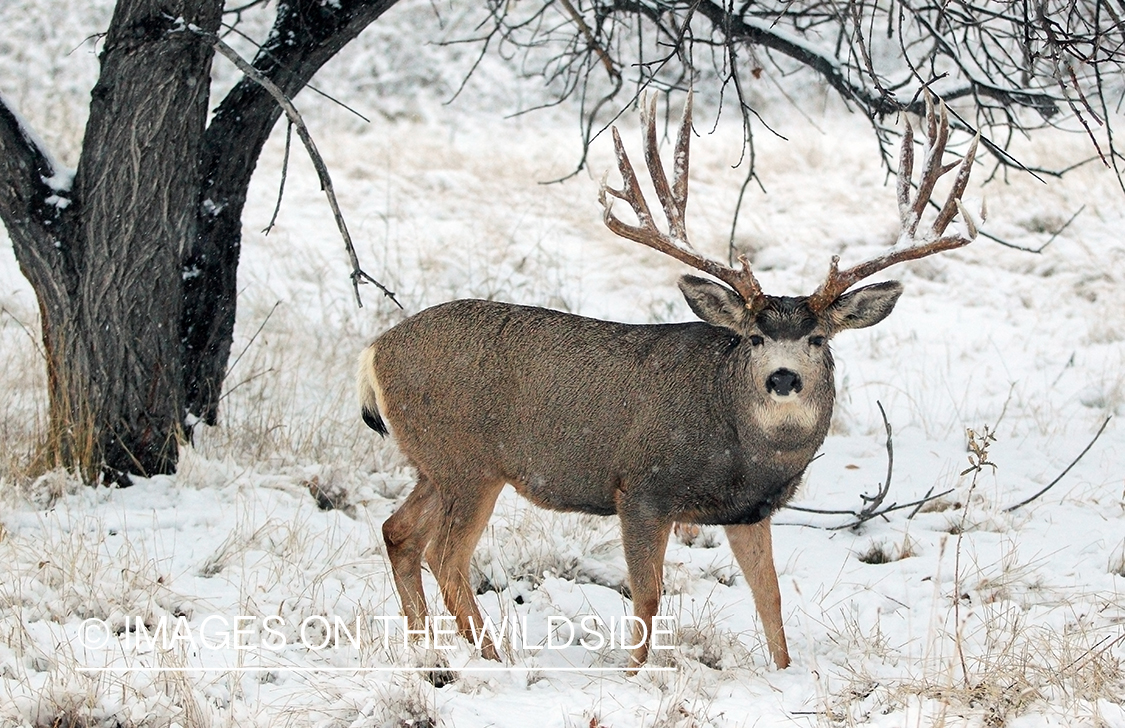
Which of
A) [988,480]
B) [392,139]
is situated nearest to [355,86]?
[392,139]

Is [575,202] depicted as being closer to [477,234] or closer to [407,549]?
[477,234]

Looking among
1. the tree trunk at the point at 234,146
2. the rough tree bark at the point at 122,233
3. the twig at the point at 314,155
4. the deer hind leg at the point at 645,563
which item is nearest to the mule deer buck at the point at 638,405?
the deer hind leg at the point at 645,563

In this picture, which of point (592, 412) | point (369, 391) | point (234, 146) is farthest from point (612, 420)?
point (234, 146)

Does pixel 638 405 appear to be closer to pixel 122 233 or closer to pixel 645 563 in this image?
pixel 645 563

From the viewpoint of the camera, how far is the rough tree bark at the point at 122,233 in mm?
5492

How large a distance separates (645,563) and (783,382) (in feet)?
2.61

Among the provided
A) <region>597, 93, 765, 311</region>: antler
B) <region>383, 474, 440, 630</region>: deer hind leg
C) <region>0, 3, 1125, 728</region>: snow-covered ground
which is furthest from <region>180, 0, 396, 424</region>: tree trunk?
<region>597, 93, 765, 311</region>: antler

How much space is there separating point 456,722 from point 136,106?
3.43 meters

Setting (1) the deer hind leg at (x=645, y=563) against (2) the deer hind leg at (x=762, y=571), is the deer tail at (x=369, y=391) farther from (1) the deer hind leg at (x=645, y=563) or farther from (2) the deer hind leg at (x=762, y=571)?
(2) the deer hind leg at (x=762, y=571)

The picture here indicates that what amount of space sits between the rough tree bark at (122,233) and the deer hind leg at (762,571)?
2.88 metres

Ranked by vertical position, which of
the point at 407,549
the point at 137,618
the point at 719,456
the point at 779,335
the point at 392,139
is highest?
the point at 392,139

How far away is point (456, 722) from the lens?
11.3ft

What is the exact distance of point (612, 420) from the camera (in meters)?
4.40

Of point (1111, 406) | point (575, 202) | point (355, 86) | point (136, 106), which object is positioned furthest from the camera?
point (355, 86)
